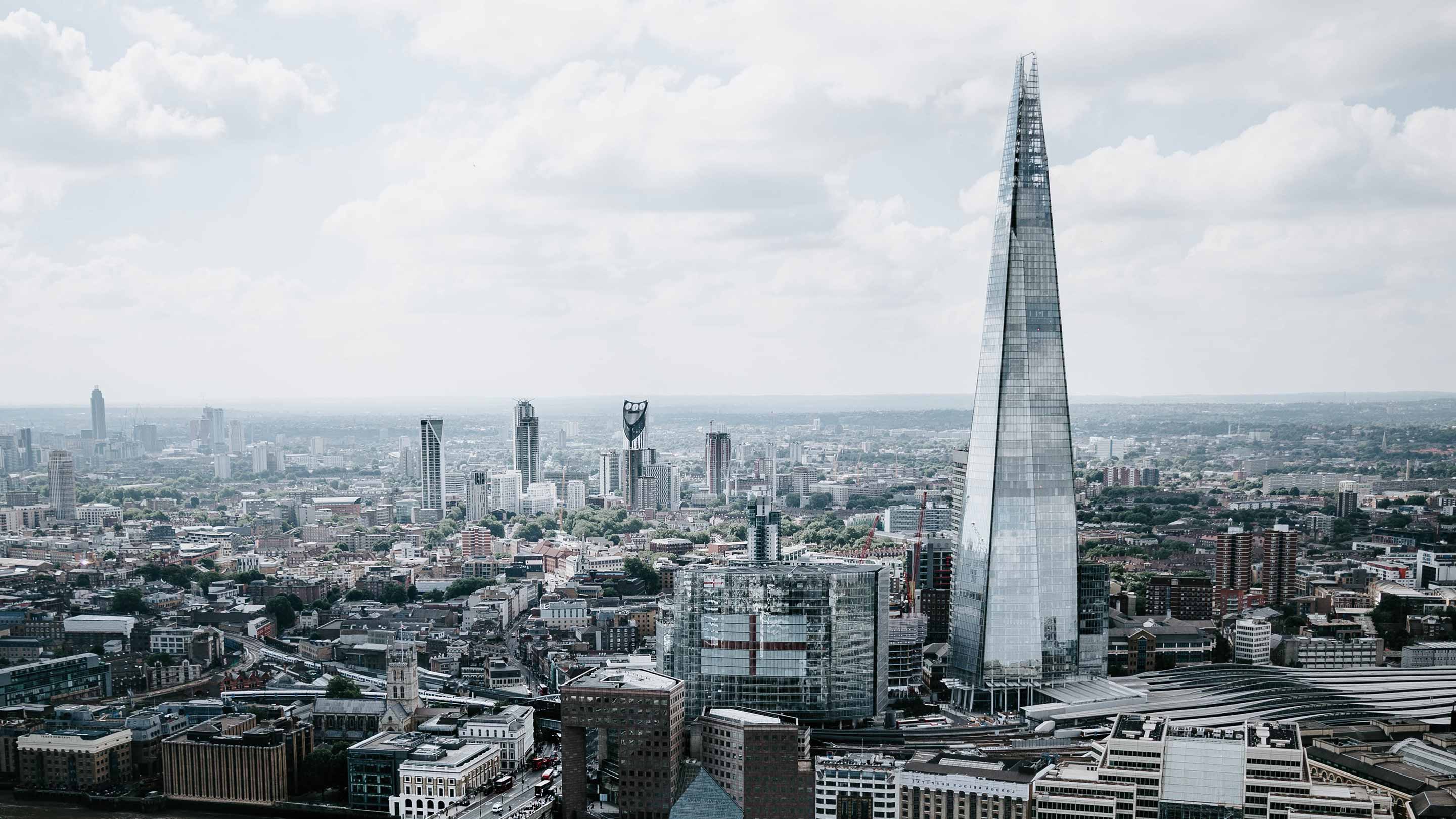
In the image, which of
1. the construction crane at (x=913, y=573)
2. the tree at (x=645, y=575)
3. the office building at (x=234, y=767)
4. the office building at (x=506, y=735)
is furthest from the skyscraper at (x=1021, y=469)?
the tree at (x=645, y=575)

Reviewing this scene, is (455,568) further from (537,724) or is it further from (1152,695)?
(1152,695)

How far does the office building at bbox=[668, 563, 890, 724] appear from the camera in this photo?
81.5ft

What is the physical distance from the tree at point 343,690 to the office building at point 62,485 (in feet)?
138

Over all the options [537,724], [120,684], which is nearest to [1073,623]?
[537,724]

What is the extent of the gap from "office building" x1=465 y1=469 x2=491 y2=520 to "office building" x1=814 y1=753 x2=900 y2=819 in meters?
51.2

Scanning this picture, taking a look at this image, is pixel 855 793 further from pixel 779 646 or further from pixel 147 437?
pixel 147 437

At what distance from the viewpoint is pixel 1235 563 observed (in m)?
40.8

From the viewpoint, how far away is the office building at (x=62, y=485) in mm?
66125

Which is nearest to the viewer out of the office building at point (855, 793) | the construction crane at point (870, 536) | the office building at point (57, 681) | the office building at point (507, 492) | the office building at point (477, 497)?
the office building at point (855, 793)

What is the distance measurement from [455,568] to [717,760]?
102ft

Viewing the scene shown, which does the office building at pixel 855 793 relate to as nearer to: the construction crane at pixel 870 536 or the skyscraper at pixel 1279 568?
the skyscraper at pixel 1279 568

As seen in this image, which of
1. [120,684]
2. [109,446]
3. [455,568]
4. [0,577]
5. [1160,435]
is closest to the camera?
[120,684]

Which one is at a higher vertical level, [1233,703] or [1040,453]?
[1040,453]

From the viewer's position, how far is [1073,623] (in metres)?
27.9
